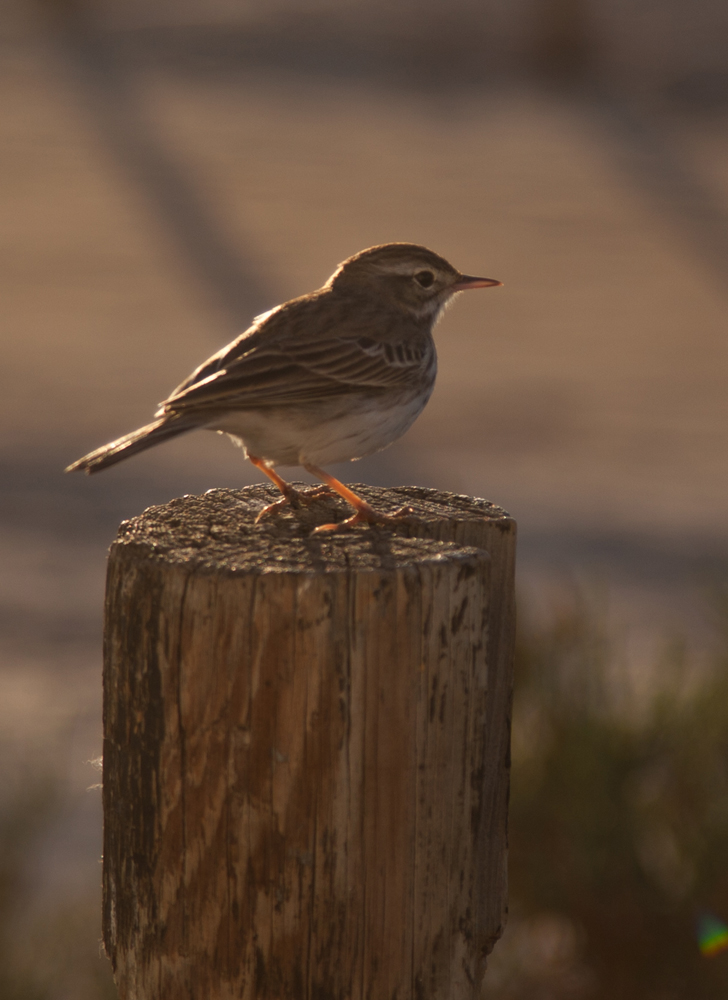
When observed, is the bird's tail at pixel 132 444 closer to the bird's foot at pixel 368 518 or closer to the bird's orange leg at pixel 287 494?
the bird's orange leg at pixel 287 494

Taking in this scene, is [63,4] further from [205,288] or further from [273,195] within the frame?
[205,288]

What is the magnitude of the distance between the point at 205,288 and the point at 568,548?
38.3 feet

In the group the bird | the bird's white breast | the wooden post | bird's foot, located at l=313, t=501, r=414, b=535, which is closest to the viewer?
the wooden post

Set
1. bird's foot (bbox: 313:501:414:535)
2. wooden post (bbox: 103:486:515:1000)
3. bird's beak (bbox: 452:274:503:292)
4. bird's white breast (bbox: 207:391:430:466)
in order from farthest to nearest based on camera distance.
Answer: bird's beak (bbox: 452:274:503:292) → bird's white breast (bbox: 207:391:430:466) → bird's foot (bbox: 313:501:414:535) → wooden post (bbox: 103:486:515:1000)

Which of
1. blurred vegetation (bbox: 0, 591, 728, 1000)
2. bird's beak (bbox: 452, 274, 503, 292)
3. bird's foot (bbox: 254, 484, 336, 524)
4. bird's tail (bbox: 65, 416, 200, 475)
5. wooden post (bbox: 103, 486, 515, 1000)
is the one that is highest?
bird's beak (bbox: 452, 274, 503, 292)

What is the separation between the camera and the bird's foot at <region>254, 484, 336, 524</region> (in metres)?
4.18

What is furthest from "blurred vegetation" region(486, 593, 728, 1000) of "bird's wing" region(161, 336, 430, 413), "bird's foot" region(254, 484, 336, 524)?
"bird's foot" region(254, 484, 336, 524)

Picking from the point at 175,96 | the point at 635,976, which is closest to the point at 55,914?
the point at 635,976

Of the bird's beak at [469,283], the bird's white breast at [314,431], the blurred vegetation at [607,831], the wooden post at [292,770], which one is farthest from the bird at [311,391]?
the blurred vegetation at [607,831]

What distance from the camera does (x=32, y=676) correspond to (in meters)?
11.5

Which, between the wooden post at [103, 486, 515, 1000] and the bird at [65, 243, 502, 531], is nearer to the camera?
the wooden post at [103, 486, 515, 1000]

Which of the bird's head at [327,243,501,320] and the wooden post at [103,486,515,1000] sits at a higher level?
the bird's head at [327,243,501,320]

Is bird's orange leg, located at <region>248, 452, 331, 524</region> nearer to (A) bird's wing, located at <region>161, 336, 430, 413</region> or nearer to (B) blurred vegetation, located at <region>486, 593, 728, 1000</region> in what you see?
(A) bird's wing, located at <region>161, 336, 430, 413</region>

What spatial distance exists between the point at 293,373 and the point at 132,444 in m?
0.90
